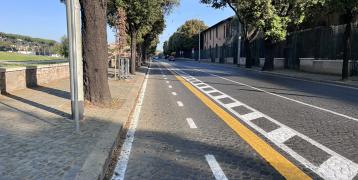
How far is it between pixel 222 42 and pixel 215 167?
84924 mm

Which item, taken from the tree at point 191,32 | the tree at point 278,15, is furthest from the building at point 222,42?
the tree at point 278,15

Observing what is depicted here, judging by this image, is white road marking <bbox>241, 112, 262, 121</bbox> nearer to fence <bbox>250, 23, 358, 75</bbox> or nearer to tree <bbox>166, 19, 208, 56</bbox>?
fence <bbox>250, 23, 358, 75</bbox>

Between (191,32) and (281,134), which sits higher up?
(191,32)

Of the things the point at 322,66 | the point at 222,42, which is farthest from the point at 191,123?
the point at 222,42

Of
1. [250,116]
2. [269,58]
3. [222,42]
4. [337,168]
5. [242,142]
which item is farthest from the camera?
[222,42]

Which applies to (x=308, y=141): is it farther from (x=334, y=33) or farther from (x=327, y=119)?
(x=334, y=33)

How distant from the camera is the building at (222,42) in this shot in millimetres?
75125

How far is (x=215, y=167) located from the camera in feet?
20.7

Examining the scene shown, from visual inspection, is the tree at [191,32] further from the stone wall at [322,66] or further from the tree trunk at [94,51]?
the tree trunk at [94,51]

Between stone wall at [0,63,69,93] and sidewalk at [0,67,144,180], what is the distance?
2141mm

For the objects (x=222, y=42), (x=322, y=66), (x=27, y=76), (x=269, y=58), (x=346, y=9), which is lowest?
(x=322, y=66)

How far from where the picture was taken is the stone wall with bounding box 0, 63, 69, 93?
1411 centimetres

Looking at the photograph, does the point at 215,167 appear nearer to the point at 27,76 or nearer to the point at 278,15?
the point at 27,76

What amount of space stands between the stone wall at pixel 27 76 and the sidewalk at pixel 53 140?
7.02ft
